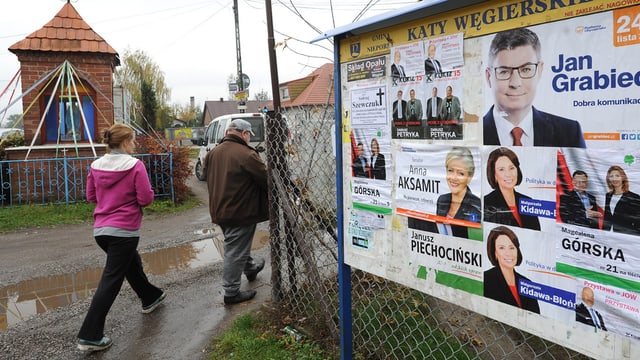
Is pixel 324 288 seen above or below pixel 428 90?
below

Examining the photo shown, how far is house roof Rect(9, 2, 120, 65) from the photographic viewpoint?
10.5 metres

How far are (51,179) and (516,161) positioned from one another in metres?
10.9

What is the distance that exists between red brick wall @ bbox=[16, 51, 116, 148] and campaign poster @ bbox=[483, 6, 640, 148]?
11152 mm

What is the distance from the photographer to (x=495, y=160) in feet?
5.60

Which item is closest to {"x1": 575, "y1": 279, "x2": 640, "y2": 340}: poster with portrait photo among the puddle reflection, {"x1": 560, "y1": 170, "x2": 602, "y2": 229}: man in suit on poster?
{"x1": 560, "y1": 170, "x2": 602, "y2": 229}: man in suit on poster

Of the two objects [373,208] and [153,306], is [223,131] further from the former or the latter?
[373,208]

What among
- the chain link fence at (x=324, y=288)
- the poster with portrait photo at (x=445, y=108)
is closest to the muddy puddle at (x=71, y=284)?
the chain link fence at (x=324, y=288)

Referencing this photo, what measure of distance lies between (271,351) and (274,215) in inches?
43.0

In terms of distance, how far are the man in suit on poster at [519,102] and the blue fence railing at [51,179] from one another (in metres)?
9.54

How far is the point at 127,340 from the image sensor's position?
379cm

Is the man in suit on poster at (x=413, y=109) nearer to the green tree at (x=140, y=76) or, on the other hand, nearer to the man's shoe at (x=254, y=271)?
the man's shoe at (x=254, y=271)

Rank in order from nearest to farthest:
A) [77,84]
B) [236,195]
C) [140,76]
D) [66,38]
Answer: [236,195]
[66,38]
[77,84]
[140,76]

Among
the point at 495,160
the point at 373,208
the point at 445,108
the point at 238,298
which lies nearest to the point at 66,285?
the point at 238,298

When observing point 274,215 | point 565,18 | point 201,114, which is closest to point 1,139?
point 274,215
